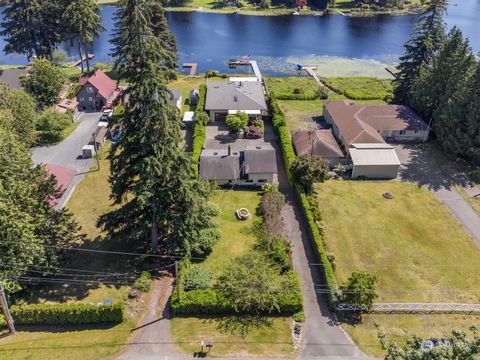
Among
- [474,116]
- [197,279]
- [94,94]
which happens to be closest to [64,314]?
[197,279]

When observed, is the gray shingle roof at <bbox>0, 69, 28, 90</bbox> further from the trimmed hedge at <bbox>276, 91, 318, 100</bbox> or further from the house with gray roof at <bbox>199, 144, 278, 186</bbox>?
the trimmed hedge at <bbox>276, 91, 318, 100</bbox>

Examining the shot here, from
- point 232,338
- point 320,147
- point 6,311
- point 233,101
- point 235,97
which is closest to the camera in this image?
point 6,311

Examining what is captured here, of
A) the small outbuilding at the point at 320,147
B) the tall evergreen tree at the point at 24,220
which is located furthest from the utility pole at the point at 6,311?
the small outbuilding at the point at 320,147

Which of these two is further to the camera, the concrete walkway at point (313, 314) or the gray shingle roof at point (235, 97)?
the gray shingle roof at point (235, 97)

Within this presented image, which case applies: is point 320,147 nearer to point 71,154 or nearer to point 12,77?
point 71,154

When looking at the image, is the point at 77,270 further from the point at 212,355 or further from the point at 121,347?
the point at 212,355

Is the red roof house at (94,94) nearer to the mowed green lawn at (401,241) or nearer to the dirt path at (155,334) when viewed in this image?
the mowed green lawn at (401,241)

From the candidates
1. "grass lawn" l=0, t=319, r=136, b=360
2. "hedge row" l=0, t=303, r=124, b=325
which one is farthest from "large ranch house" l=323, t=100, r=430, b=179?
"grass lawn" l=0, t=319, r=136, b=360
